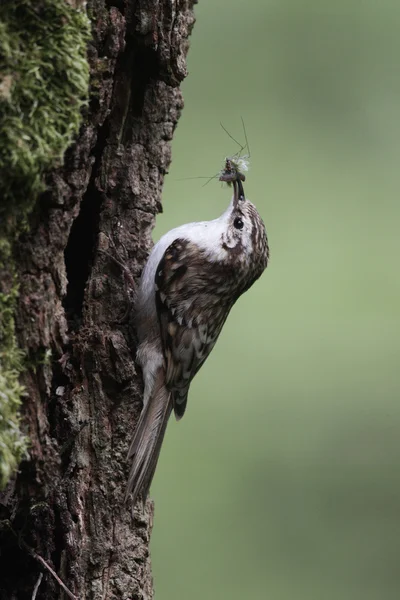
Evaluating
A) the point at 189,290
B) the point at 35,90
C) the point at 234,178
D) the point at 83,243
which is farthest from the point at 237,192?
the point at 35,90

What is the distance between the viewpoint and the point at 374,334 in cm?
459

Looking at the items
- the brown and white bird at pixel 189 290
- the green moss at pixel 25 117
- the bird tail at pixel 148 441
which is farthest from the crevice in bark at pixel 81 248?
the green moss at pixel 25 117

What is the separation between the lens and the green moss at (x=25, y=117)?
5.21 ft

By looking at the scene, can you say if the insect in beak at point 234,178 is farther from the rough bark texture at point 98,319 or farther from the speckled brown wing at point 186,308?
the rough bark texture at point 98,319

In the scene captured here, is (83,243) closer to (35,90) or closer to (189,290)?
(189,290)

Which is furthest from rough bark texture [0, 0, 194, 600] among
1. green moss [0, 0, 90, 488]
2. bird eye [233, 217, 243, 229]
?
bird eye [233, 217, 243, 229]

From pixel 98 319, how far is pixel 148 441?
1.17ft

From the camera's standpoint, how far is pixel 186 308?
2.84m

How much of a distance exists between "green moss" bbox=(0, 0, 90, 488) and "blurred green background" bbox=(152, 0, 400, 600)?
2.19 m

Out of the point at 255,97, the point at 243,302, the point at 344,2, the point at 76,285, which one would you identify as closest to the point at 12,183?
the point at 76,285

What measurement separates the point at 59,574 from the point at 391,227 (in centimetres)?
305

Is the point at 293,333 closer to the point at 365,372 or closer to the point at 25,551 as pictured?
the point at 365,372

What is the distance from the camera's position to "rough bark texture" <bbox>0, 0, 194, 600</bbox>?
6.05ft

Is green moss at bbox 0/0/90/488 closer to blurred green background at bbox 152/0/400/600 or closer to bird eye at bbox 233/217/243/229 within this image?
bird eye at bbox 233/217/243/229
